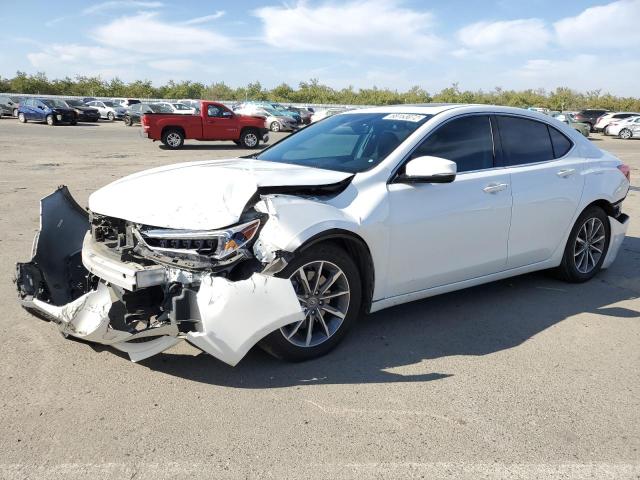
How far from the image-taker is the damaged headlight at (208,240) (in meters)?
3.29

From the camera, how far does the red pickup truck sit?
2025 cm

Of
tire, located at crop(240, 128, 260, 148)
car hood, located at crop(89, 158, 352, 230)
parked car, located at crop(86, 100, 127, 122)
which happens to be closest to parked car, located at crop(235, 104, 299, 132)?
tire, located at crop(240, 128, 260, 148)

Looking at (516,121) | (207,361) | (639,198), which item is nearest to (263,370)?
(207,361)

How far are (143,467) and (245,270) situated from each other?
1.25 metres

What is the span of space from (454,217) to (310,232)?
4.36ft

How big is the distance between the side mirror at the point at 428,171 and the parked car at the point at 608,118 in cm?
3711

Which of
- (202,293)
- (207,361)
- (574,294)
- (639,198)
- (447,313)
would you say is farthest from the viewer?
(639,198)

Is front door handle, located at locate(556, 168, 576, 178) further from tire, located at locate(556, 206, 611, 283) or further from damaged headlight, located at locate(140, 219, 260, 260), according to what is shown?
damaged headlight, located at locate(140, 219, 260, 260)

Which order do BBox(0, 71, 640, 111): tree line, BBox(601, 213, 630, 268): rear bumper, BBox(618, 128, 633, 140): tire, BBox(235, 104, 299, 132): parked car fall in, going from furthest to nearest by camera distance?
BBox(0, 71, 640, 111): tree line
BBox(618, 128, 633, 140): tire
BBox(235, 104, 299, 132): parked car
BBox(601, 213, 630, 268): rear bumper

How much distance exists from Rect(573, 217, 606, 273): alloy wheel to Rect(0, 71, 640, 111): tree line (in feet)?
206

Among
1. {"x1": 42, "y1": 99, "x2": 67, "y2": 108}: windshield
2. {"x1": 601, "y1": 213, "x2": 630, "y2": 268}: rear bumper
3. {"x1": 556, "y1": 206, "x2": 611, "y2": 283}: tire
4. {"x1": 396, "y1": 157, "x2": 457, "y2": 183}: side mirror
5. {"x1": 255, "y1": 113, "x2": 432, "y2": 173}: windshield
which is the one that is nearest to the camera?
{"x1": 396, "y1": 157, "x2": 457, "y2": 183}: side mirror

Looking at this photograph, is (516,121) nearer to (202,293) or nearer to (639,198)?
(202,293)

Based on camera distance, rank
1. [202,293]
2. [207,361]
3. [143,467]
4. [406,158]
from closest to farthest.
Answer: [143,467], [202,293], [207,361], [406,158]

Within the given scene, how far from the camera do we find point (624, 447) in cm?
288
